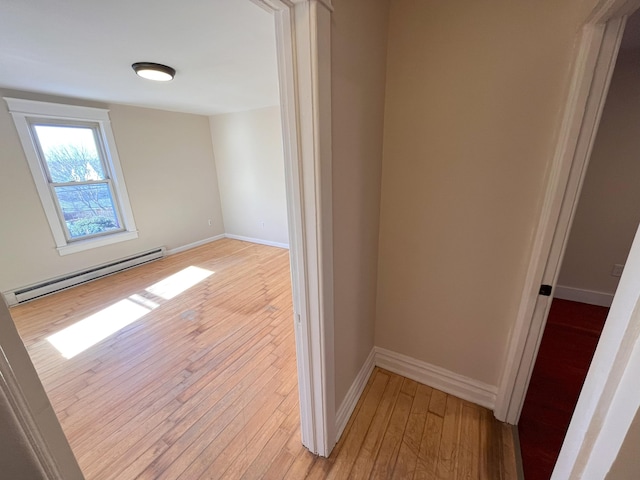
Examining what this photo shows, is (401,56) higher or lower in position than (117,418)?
higher

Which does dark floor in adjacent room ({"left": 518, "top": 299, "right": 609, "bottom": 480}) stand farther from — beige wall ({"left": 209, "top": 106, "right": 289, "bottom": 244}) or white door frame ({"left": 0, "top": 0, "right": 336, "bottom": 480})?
beige wall ({"left": 209, "top": 106, "right": 289, "bottom": 244})

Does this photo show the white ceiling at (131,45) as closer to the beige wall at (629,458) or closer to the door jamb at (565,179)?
the door jamb at (565,179)

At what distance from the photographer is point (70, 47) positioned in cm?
183

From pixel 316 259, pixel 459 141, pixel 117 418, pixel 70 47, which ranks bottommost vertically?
pixel 117 418

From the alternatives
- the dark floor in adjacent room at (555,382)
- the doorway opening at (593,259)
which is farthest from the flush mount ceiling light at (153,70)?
the dark floor in adjacent room at (555,382)

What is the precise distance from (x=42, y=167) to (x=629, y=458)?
4788mm

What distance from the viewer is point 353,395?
1.66m

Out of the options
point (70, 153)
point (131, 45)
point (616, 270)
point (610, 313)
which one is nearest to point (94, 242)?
point (70, 153)

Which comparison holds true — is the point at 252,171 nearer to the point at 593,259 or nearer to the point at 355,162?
the point at 355,162

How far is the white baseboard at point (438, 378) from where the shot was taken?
5.40 ft

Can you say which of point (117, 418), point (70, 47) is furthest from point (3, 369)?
point (70, 47)

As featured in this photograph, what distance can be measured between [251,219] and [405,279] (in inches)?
154

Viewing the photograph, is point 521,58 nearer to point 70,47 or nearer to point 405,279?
point 405,279

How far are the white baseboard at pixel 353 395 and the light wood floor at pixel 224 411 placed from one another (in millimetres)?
53
